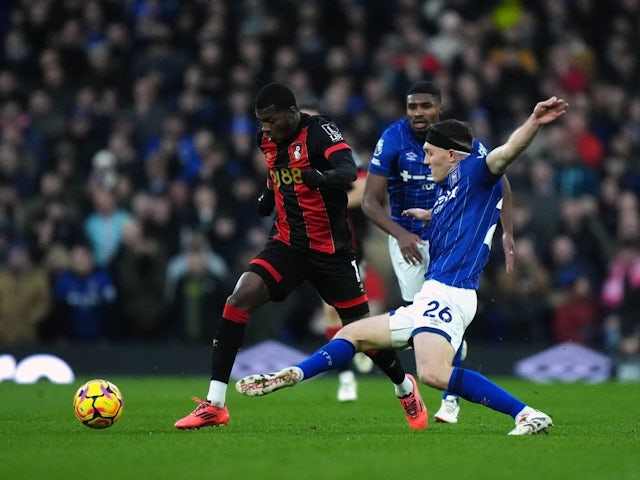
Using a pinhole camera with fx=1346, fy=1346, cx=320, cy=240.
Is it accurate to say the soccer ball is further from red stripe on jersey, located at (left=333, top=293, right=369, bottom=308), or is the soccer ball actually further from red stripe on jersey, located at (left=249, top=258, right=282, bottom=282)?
red stripe on jersey, located at (left=333, top=293, right=369, bottom=308)

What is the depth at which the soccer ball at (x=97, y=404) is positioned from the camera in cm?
893

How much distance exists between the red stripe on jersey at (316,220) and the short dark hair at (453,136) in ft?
3.67

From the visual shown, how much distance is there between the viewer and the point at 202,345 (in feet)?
55.2

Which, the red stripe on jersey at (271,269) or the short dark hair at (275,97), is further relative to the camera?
the red stripe on jersey at (271,269)

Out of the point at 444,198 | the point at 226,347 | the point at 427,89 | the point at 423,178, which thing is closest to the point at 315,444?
the point at 226,347

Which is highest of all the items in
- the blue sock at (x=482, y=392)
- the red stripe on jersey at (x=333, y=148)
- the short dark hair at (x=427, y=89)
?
the short dark hair at (x=427, y=89)

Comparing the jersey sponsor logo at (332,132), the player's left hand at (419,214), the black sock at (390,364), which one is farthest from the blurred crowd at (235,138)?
the jersey sponsor logo at (332,132)

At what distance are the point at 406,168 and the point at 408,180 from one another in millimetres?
109

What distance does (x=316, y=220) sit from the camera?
31.3ft

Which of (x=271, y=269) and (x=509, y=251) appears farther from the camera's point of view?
(x=509, y=251)

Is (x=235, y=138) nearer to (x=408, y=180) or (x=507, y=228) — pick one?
(x=408, y=180)

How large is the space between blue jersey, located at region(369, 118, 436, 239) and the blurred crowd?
20.1ft

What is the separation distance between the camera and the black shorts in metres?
9.40

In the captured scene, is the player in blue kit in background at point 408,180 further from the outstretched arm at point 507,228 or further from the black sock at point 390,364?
the black sock at point 390,364
